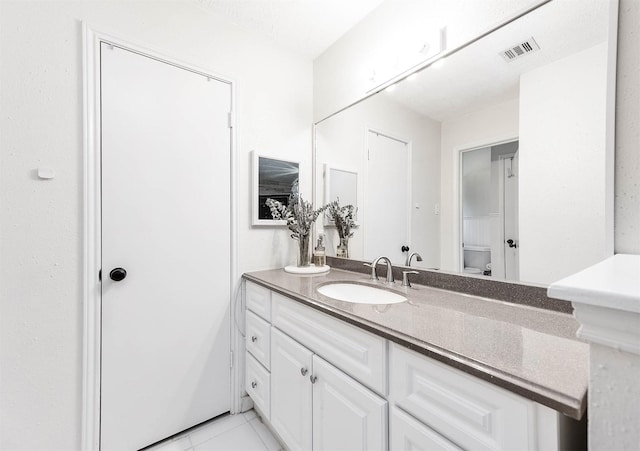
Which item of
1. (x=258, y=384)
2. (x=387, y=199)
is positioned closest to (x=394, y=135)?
(x=387, y=199)

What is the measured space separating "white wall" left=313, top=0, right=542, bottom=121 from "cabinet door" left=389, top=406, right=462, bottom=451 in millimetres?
1437

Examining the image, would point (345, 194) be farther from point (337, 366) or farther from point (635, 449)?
point (635, 449)

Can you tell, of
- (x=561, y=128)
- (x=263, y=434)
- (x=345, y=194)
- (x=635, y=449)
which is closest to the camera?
(x=635, y=449)

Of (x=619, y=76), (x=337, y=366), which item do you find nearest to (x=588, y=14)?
(x=619, y=76)

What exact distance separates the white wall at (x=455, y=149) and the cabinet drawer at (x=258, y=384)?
1092 millimetres

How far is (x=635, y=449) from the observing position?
0.39 meters

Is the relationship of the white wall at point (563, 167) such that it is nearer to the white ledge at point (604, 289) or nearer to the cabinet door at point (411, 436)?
the white ledge at point (604, 289)

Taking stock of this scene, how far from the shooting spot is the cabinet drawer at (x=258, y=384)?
4.67 ft

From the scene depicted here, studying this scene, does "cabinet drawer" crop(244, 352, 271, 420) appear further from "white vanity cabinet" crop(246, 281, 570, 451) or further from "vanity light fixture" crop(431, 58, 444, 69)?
"vanity light fixture" crop(431, 58, 444, 69)

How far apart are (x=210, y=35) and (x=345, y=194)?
126 cm

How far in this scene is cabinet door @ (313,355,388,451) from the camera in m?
0.82

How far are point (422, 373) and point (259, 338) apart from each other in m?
1.03

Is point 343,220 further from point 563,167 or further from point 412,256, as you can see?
point 563,167

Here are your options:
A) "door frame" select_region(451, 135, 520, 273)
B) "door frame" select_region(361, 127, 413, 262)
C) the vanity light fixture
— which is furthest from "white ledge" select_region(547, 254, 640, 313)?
the vanity light fixture
